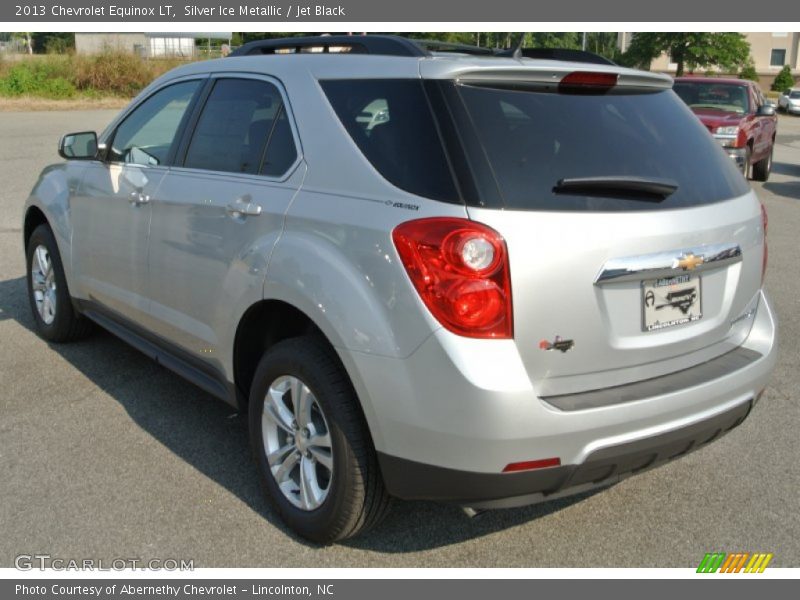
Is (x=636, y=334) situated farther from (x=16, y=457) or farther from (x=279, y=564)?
(x=16, y=457)

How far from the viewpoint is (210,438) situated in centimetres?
421

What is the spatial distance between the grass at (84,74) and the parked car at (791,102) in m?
33.0

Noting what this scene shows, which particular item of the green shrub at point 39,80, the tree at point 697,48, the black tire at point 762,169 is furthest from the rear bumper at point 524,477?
the tree at point 697,48

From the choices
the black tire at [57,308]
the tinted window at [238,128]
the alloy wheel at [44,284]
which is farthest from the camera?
the alloy wheel at [44,284]

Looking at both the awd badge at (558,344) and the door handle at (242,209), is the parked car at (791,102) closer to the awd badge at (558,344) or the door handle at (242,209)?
the door handle at (242,209)

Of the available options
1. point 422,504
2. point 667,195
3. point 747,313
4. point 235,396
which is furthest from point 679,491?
point 235,396

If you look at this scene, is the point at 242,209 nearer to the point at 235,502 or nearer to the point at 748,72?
the point at 235,502

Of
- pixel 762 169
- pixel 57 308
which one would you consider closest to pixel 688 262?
pixel 57 308

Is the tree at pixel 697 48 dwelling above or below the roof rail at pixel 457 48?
above

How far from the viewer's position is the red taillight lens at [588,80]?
3059mm

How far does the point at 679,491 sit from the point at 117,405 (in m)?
2.95

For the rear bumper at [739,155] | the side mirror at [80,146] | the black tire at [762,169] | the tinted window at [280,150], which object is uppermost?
the tinted window at [280,150]

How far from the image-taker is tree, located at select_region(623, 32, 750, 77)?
5684cm

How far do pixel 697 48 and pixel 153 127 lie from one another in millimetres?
58844
